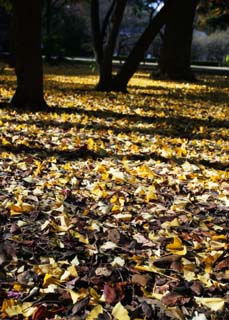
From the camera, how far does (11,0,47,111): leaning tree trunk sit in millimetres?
7617

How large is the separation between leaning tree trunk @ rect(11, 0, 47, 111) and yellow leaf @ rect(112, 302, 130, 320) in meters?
6.13

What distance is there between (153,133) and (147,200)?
2882 mm

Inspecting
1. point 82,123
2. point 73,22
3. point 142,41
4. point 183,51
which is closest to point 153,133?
point 82,123

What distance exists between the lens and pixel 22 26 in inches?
301

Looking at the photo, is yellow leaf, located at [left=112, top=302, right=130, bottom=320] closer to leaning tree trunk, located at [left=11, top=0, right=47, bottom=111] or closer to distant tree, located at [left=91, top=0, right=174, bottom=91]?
leaning tree trunk, located at [left=11, top=0, right=47, bottom=111]

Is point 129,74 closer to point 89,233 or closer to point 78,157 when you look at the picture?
point 78,157

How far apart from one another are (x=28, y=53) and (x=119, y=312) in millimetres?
6510

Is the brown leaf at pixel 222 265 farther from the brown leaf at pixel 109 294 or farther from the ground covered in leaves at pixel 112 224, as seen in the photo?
the brown leaf at pixel 109 294

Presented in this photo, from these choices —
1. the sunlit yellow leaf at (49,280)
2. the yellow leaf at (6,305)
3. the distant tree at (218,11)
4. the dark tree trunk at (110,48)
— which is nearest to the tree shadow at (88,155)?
the sunlit yellow leaf at (49,280)

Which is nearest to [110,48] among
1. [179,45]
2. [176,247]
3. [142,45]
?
[142,45]

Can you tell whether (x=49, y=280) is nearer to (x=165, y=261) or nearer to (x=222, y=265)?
(x=165, y=261)

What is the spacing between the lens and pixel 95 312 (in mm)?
2066

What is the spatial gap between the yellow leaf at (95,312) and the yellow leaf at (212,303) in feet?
1.59

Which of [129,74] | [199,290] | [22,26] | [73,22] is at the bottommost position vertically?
[199,290]
